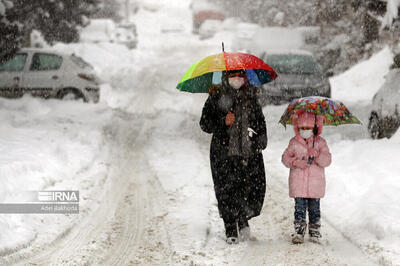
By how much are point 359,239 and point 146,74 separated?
730 inches

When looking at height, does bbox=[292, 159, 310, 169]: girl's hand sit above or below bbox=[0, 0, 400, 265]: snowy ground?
above

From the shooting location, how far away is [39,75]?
1388 centimetres

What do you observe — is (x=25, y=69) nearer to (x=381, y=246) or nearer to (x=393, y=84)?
(x=393, y=84)

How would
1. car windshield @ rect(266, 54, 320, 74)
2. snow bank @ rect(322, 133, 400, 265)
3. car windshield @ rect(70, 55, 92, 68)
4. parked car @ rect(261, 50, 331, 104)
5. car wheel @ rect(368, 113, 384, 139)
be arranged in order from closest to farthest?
snow bank @ rect(322, 133, 400, 265) < car wheel @ rect(368, 113, 384, 139) < parked car @ rect(261, 50, 331, 104) < car windshield @ rect(70, 55, 92, 68) < car windshield @ rect(266, 54, 320, 74)

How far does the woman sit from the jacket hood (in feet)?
1.11

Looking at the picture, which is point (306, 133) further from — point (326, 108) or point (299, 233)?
point (299, 233)

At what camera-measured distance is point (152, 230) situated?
6.18m

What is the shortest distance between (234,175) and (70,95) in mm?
9481

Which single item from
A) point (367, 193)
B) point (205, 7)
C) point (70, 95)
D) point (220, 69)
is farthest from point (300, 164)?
point (205, 7)

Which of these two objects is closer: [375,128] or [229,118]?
[229,118]

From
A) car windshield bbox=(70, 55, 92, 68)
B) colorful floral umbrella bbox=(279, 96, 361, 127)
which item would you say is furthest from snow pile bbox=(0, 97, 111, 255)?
colorful floral umbrella bbox=(279, 96, 361, 127)

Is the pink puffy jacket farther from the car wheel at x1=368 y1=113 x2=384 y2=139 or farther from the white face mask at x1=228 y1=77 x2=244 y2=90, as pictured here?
the car wheel at x1=368 y1=113 x2=384 y2=139

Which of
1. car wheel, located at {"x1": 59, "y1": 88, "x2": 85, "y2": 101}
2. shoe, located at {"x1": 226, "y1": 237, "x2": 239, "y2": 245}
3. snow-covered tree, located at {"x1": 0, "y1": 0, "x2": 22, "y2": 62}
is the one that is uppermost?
snow-covered tree, located at {"x1": 0, "y1": 0, "x2": 22, "y2": 62}

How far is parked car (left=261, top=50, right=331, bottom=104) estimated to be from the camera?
13797 millimetres
